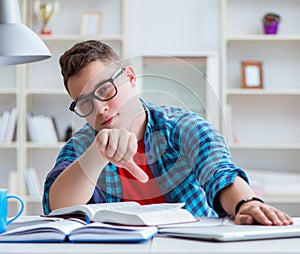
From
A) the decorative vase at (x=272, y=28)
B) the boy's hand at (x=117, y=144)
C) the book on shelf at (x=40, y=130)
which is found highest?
the decorative vase at (x=272, y=28)

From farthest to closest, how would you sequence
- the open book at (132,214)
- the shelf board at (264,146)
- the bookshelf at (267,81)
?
the bookshelf at (267,81) < the shelf board at (264,146) < the open book at (132,214)

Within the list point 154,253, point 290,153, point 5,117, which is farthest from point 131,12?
point 154,253

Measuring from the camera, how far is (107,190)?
5.00 ft

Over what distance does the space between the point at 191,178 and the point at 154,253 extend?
62 cm

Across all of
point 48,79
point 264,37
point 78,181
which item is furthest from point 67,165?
point 48,79

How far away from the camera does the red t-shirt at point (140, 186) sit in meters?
1.44

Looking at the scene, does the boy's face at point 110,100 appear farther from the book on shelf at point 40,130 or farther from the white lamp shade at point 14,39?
the book on shelf at point 40,130

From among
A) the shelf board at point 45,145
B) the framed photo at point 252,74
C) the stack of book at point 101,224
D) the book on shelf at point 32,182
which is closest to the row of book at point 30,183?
the book on shelf at point 32,182

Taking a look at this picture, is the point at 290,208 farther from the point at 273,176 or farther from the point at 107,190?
the point at 107,190

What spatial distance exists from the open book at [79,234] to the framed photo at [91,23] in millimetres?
3278

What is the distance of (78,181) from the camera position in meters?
1.46

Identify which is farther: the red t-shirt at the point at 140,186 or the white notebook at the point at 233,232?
the red t-shirt at the point at 140,186

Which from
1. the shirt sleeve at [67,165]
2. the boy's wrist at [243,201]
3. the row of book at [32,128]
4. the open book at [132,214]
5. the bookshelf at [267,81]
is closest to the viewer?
the open book at [132,214]

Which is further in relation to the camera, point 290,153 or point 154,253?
point 290,153
